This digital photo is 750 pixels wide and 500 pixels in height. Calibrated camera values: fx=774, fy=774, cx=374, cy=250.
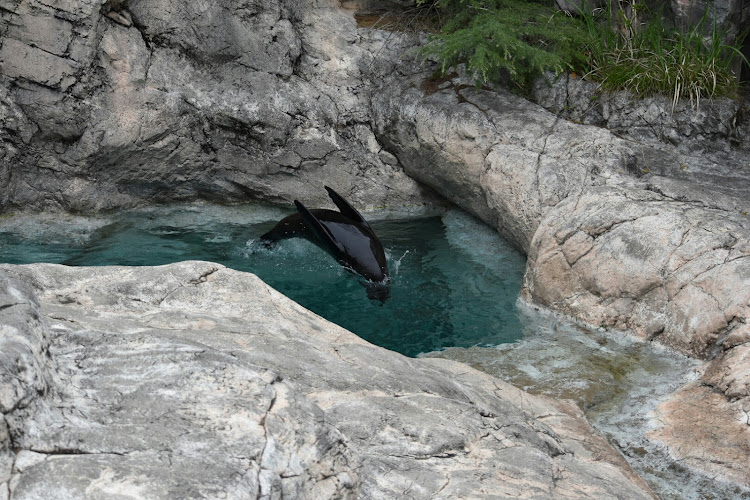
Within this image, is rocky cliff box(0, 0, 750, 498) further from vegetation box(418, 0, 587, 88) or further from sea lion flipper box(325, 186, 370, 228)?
sea lion flipper box(325, 186, 370, 228)

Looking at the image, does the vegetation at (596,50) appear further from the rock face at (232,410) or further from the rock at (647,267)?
the rock face at (232,410)

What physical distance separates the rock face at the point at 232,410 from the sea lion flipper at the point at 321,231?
2631 millimetres

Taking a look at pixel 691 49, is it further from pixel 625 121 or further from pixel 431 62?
pixel 431 62

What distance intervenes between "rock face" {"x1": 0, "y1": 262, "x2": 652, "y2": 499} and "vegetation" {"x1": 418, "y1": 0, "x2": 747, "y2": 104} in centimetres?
424

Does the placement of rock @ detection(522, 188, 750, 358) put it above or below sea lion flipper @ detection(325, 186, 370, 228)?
above

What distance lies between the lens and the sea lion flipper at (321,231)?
21.5 feet

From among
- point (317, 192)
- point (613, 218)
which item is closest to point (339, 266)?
point (317, 192)

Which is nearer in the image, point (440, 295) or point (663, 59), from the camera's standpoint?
point (440, 295)

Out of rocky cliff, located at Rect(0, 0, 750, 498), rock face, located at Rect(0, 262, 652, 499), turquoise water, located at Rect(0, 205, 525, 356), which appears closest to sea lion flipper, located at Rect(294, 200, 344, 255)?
turquoise water, located at Rect(0, 205, 525, 356)

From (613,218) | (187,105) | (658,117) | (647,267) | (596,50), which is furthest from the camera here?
(187,105)

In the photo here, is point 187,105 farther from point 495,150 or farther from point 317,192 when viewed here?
point 495,150

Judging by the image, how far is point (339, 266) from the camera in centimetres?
687

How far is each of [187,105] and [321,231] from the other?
7.75ft

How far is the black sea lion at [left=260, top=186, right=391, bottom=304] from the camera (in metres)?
6.55
